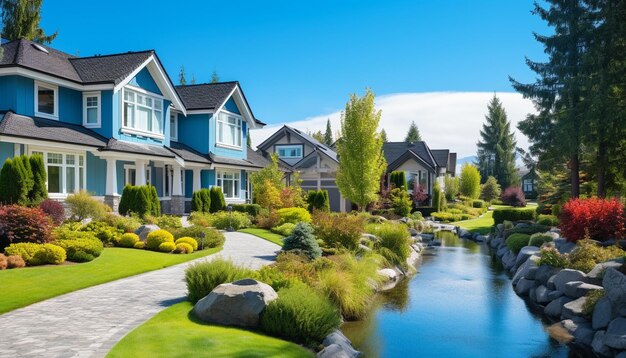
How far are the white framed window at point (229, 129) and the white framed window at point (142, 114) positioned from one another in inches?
210

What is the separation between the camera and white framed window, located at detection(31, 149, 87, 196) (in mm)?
21891

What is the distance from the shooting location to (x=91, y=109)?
2533 cm

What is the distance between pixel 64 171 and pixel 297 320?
17.3 m

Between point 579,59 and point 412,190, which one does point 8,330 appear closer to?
point 579,59

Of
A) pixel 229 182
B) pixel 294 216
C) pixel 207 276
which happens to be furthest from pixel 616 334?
pixel 229 182

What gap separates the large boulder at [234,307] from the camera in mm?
9203

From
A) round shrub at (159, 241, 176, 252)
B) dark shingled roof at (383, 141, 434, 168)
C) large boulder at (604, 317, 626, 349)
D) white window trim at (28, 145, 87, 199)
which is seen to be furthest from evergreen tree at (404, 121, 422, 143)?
large boulder at (604, 317, 626, 349)

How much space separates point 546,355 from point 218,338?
6380 millimetres

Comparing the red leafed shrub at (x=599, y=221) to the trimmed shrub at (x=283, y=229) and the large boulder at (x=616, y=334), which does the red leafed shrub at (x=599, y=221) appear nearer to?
the large boulder at (x=616, y=334)

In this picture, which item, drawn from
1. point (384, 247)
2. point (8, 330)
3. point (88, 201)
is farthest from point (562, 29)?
point (8, 330)

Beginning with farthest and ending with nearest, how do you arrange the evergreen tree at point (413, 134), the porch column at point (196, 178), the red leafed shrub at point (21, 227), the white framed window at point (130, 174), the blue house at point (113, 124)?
the evergreen tree at point (413, 134) → the porch column at point (196, 178) → the white framed window at point (130, 174) → the blue house at point (113, 124) → the red leafed shrub at point (21, 227)

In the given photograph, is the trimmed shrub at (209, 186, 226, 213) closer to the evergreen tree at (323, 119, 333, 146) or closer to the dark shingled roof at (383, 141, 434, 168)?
the dark shingled roof at (383, 141, 434, 168)

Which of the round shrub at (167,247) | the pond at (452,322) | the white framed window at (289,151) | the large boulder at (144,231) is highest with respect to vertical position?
the white framed window at (289,151)

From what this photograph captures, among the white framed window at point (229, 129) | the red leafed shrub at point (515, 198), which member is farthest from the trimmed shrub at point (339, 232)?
the red leafed shrub at point (515, 198)
